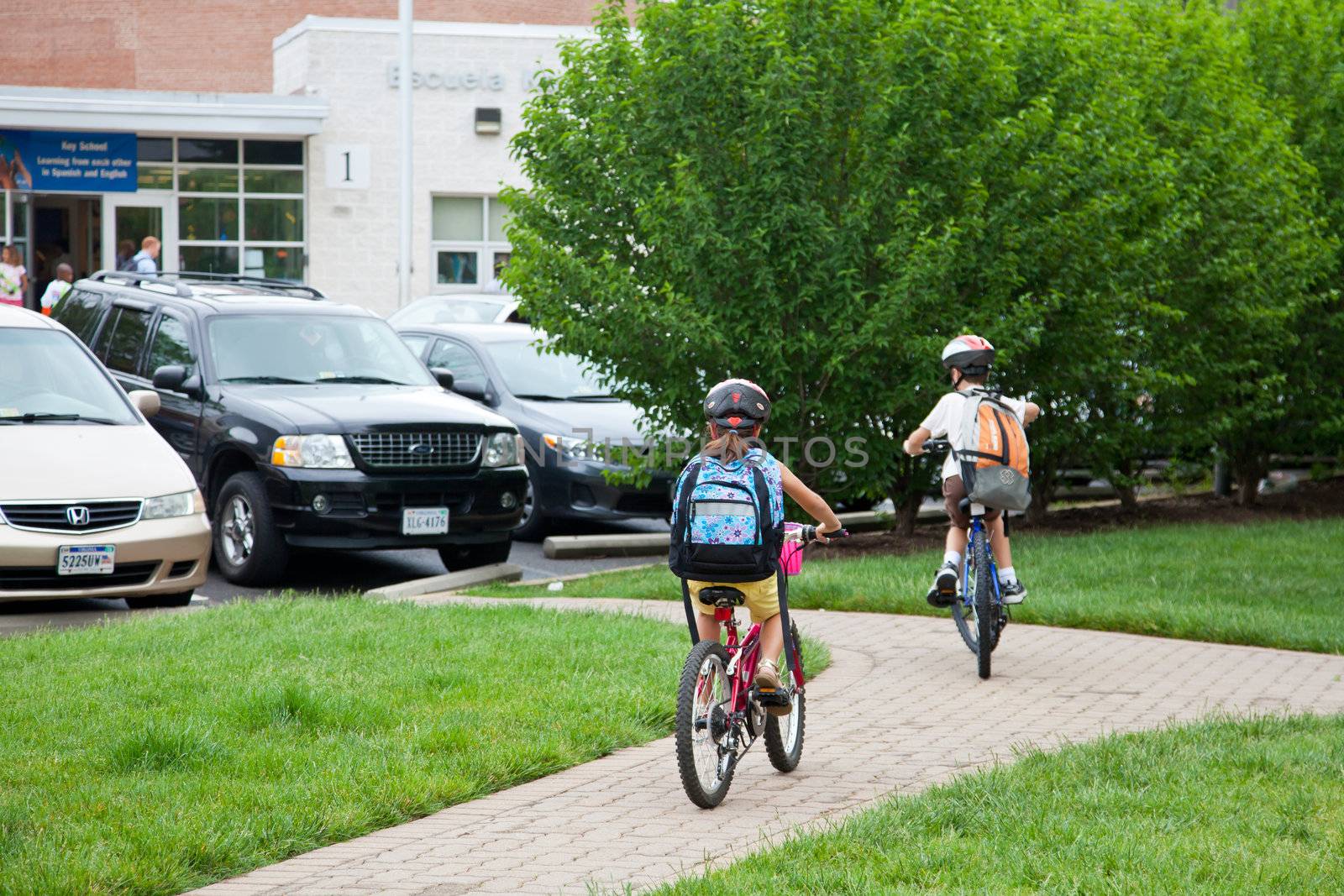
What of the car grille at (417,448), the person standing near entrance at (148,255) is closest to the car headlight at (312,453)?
the car grille at (417,448)

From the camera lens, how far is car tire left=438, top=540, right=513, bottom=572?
12.5 meters

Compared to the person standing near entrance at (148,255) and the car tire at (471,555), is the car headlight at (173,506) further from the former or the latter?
the person standing near entrance at (148,255)

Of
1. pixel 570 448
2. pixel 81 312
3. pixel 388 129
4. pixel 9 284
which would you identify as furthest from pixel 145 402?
pixel 388 129

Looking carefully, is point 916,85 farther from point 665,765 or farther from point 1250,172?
point 665,765

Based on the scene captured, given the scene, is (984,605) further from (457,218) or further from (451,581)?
(457,218)

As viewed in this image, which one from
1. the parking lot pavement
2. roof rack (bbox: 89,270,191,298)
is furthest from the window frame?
the parking lot pavement

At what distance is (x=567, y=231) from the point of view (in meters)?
13.6

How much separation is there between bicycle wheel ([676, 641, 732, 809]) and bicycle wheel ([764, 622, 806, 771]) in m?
0.35

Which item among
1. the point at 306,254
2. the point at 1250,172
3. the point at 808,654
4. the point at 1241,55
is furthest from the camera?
the point at 306,254

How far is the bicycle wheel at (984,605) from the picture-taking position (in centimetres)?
852

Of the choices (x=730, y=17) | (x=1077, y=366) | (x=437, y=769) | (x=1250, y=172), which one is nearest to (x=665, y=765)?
(x=437, y=769)

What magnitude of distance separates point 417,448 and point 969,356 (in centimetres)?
428

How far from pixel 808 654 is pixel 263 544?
4.30 meters

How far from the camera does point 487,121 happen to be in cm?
3322
